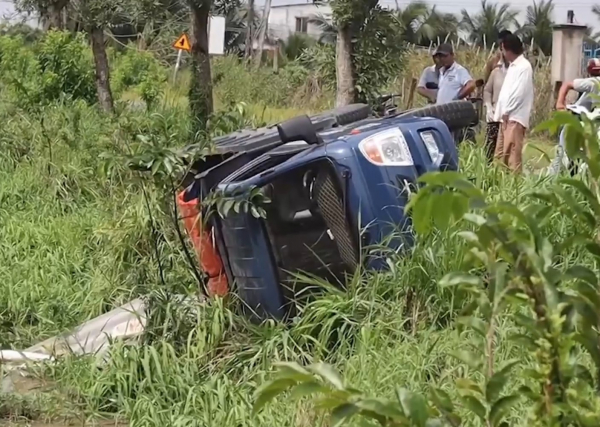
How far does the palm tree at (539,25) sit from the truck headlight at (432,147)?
115 feet

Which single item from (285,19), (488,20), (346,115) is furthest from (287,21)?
(346,115)

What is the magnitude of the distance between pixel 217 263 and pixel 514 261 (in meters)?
4.29

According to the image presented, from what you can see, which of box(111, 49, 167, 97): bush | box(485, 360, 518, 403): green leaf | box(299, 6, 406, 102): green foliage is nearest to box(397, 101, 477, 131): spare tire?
box(299, 6, 406, 102): green foliage

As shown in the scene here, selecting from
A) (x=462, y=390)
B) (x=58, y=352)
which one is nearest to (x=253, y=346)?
(x=58, y=352)

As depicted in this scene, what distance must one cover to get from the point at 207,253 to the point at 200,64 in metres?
6.73

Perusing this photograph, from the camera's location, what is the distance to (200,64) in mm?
12164

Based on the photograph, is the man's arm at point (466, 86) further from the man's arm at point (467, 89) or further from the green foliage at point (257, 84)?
the green foliage at point (257, 84)

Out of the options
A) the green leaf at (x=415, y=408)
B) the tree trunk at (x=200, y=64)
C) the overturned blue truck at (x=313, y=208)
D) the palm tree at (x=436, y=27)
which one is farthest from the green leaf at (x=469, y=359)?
the palm tree at (x=436, y=27)

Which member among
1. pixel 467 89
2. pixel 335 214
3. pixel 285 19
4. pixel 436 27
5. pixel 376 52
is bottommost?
pixel 335 214

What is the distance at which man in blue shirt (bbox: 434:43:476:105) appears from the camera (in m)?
9.94

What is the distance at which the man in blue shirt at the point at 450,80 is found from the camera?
9938mm

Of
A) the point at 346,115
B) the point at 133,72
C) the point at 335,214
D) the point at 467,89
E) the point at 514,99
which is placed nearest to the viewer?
the point at 335,214

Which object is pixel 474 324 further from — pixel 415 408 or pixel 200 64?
pixel 200 64

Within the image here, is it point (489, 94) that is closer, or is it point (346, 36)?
point (489, 94)
